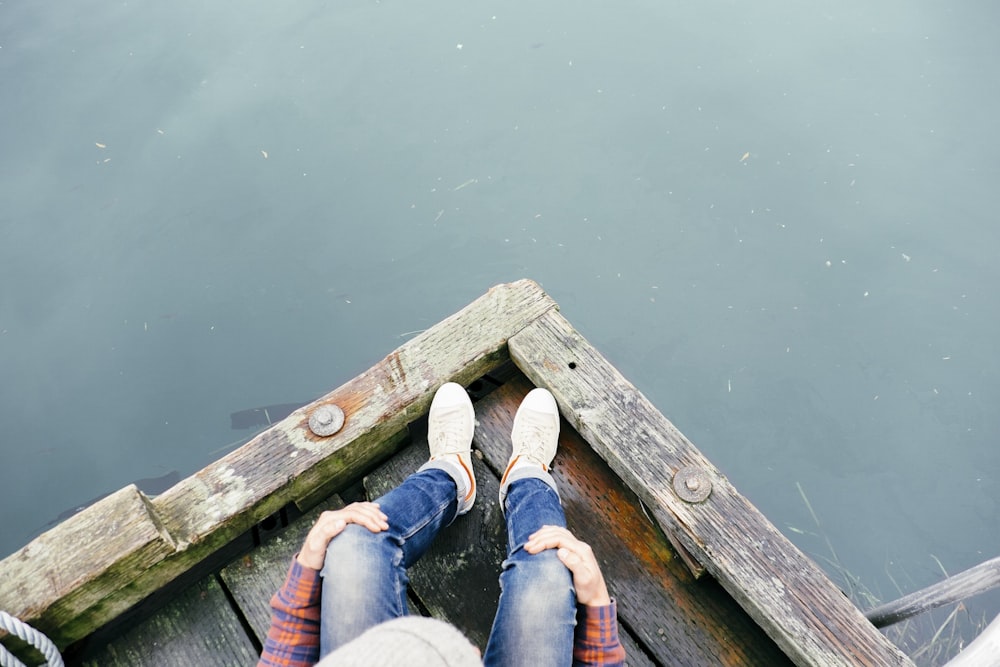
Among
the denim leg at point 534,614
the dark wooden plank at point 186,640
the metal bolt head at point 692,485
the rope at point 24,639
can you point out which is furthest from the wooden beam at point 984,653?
the rope at point 24,639

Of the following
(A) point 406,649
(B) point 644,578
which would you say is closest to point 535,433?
(B) point 644,578

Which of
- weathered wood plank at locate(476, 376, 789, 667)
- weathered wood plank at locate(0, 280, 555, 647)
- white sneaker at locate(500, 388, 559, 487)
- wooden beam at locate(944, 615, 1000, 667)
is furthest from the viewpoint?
white sneaker at locate(500, 388, 559, 487)

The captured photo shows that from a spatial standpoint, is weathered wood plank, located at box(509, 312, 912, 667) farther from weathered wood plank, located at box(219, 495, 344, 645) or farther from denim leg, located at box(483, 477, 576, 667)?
weathered wood plank, located at box(219, 495, 344, 645)

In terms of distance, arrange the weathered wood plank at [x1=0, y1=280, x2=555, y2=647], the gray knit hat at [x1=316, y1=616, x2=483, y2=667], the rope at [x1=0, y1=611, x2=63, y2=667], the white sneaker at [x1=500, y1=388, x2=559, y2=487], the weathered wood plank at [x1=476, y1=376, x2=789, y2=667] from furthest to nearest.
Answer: the white sneaker at [x1=500, y1=388, x2=559, y2=487], the weathered wood plank at [x1=476, y1=376, x2=789, y2=667], the weathered wood plank at [x1=0, y1=280, x2=555, y2=647], the rope at [x1=0, y1=611, x2=63, y2=667], the gray knit hat at [x1=316, y1=616, x2=483, y2=667]

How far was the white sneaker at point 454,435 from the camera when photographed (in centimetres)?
141

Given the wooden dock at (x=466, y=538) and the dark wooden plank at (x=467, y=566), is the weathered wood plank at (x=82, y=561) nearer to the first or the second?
the wooden dock at (x=466, y=538)

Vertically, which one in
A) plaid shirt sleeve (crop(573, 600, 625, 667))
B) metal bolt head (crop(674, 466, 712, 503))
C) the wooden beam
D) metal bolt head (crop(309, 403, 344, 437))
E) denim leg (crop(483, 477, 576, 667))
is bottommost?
plaid shirt sleeve (crop(573, 600, 625, 667))

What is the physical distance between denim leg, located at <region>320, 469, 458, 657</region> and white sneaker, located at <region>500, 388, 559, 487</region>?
0.59 feet

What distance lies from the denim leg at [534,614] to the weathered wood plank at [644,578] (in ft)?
0.80

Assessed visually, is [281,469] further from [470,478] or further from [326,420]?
[470,478]

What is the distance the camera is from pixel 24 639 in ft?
3.68

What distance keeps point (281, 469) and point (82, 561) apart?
1.20 ft

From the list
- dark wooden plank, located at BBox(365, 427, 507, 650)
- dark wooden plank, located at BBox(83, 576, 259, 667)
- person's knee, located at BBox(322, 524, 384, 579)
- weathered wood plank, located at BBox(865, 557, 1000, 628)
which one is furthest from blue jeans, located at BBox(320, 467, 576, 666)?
weathered wood plank, located at BBox(865, 557, 1000, 628)

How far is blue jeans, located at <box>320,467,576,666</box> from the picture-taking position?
1104 mm
